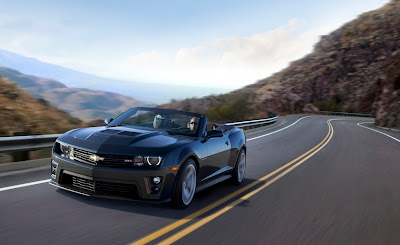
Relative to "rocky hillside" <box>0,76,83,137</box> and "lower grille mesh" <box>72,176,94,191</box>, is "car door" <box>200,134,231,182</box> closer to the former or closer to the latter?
"lower grille mesh" <box>72,176,94,191</box>

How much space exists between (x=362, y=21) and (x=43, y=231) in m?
116

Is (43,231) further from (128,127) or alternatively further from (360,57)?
(360,57)

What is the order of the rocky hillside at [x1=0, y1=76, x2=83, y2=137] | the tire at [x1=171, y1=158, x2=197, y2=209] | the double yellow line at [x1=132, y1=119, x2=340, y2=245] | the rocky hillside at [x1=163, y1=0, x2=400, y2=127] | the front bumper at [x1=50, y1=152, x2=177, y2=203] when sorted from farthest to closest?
the rocky hillside at [x1=163, y1=0, x2=400, y2=127], the rocky hillside at [x1=0, y1=76, x2=83, y2=137], the tire at [x1=171, y1=158, x2=197, y2=209], the front bumper at [x1=50, y1=152, x2=177, y2=203], the double yellow line at [x1=132, y1=119, x2=340, y2=245]

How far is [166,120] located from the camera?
6602mm

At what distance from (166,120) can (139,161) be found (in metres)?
1.62

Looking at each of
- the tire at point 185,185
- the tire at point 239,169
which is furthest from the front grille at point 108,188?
the tire at point 239,169

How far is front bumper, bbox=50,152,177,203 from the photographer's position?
493 centimetres

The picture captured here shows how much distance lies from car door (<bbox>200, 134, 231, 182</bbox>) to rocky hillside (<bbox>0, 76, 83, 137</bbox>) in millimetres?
6901

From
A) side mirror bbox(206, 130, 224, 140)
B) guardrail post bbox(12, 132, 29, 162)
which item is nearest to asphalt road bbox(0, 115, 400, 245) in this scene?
guardrail post bbox(12, 132, 29, 162)

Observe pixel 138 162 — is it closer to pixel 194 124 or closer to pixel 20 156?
pixel 194 124

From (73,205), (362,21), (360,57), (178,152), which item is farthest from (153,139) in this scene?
(362,21)

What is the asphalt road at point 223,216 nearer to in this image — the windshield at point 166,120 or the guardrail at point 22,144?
the guardrail at point 22,144

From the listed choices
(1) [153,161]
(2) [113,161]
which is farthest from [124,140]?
(1) [153,161]

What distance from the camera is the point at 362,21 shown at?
354 ft
